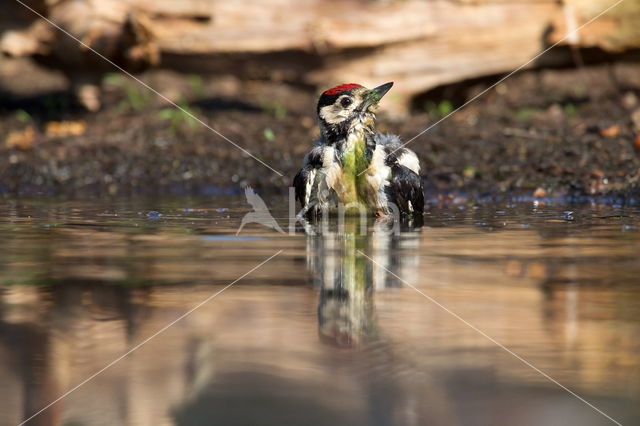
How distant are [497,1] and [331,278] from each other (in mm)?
7773

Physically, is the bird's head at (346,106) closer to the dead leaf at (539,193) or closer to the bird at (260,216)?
the bird at (260,216)

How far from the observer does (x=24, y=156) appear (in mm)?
10664

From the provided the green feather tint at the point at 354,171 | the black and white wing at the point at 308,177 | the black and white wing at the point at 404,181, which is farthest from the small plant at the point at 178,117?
the green feather tint at the point at 354,171

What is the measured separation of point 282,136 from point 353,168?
14.4ft

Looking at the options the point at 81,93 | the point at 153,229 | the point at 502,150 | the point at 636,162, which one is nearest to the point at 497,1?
the point at 502,150

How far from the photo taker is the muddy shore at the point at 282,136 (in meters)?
9.19

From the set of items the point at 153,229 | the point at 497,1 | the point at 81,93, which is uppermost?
the point at 497,1

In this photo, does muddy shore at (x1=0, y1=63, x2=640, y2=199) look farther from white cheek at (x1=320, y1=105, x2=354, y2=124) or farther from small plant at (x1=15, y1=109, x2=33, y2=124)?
white cheek at (x1=320, y1=105, x2=354, y2=124)

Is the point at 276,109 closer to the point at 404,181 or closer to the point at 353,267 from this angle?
the point at 404,181

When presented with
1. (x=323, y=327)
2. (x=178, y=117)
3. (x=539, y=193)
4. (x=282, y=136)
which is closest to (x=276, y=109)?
(x=282, y=136)

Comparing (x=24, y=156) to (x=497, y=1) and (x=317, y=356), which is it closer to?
(x=497, y=1)

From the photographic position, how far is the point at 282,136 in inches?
433

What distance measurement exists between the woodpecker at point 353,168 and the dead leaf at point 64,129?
5389mm

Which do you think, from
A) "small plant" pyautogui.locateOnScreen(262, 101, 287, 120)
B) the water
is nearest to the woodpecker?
the water
